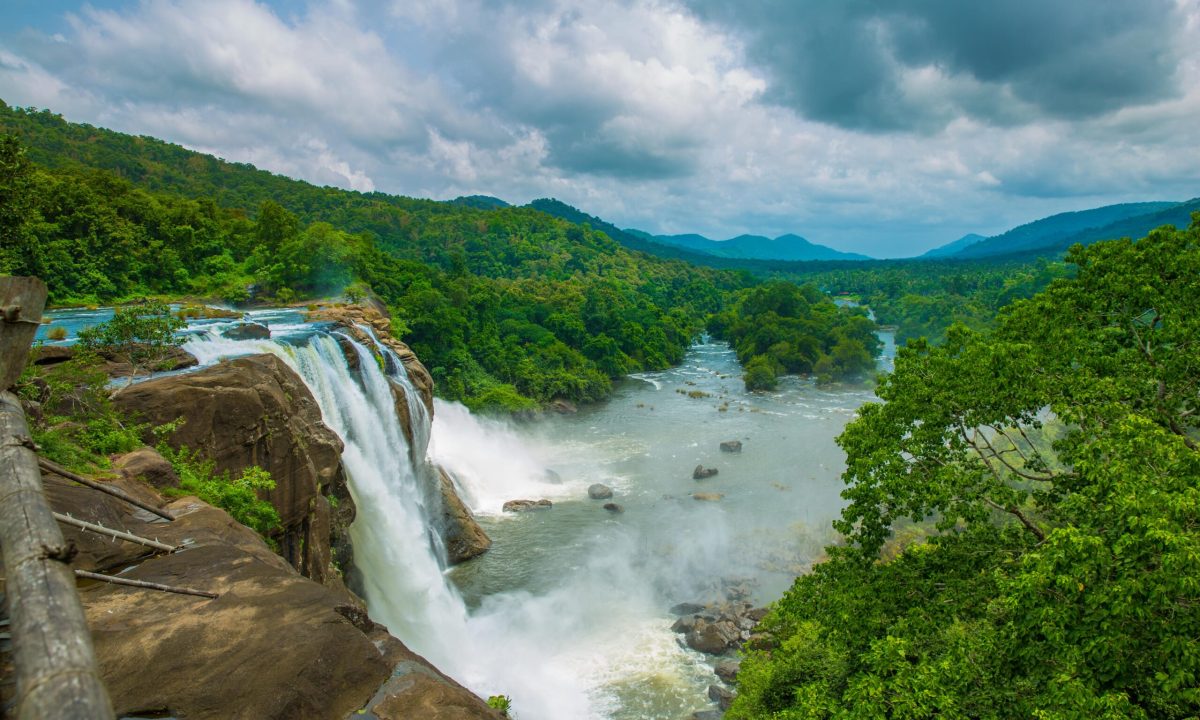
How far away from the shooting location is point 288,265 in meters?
41.3

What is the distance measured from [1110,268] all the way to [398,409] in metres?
23.1

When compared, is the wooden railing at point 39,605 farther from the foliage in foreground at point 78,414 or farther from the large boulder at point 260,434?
the large boulder at point 260,434

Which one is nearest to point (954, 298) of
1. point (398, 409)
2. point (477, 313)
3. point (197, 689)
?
point (477, 313)

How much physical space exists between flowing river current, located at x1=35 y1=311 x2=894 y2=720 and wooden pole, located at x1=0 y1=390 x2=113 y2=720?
15.9 m

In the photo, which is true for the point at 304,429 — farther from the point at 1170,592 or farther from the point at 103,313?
the point at 103,313

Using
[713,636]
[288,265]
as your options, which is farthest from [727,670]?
[288,265]

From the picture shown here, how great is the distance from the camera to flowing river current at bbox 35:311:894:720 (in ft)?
62.9

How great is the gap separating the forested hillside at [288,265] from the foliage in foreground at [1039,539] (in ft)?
63.4

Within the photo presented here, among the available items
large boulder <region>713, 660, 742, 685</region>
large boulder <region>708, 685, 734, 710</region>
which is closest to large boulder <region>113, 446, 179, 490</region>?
large boulder <region>708, 685, 734, 710</region>

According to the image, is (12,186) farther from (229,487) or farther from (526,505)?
(526,505)

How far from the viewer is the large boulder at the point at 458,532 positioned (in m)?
25.8

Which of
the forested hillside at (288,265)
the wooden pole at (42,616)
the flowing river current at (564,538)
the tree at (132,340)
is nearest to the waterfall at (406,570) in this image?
the flowing river current at (564,538)

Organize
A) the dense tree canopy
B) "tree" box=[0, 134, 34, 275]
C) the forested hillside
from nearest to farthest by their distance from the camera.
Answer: "tree" box=[0, 134, 34, 275] < the forested hillside < the dense tree canopy

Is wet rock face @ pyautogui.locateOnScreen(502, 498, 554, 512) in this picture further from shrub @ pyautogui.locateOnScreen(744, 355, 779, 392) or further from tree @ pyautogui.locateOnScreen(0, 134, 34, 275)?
shrub @ pyautogui.locateOnScreen(744, 355, 779, 392)
